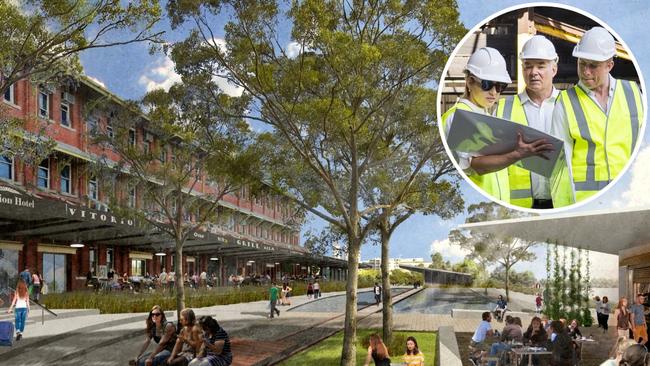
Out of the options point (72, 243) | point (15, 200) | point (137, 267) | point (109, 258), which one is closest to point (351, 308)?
point (15, 200)

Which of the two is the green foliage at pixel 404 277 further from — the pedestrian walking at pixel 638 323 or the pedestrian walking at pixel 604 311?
the pedestrian walking at pixel 638 323

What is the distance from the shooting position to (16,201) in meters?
20.8

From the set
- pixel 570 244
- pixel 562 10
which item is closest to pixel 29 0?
pixel 562 10

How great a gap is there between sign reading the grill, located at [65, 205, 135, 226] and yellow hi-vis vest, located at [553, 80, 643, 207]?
17.6 metres

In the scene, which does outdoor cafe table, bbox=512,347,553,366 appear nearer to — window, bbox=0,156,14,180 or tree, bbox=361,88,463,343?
tree, bbox=361,88,463,343

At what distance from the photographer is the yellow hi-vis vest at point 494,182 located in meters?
12.0

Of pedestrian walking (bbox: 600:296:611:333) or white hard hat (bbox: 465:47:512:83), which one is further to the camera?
pedestrian walking (bbox: 600:296:611:333)

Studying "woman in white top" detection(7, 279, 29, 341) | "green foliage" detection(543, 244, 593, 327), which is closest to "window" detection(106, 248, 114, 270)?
"woman in white top" detection(7, 279, 29, 341)

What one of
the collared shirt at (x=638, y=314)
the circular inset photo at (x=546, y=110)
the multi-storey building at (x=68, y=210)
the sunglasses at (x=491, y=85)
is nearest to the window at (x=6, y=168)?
the multi-storey building at (x=68, y=210)

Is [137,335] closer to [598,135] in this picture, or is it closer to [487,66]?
[487,66]

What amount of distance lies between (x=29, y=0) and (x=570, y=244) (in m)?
18.6

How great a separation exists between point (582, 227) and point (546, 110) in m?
8.41

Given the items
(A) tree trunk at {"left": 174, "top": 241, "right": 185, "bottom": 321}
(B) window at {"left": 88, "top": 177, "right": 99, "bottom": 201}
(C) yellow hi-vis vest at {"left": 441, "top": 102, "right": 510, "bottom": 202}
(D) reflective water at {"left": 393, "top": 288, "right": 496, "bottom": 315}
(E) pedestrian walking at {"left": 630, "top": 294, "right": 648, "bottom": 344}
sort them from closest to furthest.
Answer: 1. (C) yellow hi-vis vest at {"left": 441, "top": 102, "right": 510, "bottom": 202}
2. (E) pedestrian walking at {"left": 630, "top": 294, "right": 648, "bottom": 344}
3. (A) tree trunk at {"left": 174, "top": 241, "right": 185, "bottom": 321}
4. (B) window at {"left": 88, "top": 177, "right": 99, "bottom": 201}
5. (D) reflective water at {"left": 393, "top": 288, "right": 496, "bottom": 315}

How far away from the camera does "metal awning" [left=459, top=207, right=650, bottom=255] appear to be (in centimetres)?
1642
